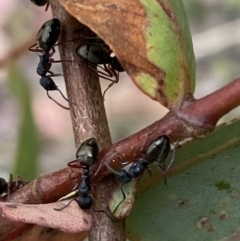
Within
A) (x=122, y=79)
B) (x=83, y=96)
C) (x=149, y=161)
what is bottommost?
(x=122, y=79)

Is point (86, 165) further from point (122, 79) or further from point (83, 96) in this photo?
point (122, 79)

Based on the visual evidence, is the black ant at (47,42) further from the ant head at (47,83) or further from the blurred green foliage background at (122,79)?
the blurred green foliage background at (122,79)

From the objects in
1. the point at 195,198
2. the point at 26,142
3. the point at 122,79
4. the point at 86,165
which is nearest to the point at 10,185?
the point at 86,165

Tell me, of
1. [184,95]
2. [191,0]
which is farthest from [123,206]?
[191,0]

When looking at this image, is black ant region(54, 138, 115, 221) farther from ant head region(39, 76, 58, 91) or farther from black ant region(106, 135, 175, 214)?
ant head region(39, 76, 58, 91)

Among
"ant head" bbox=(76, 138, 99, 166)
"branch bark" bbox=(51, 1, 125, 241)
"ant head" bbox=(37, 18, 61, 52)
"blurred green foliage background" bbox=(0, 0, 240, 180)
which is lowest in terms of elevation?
"blurred green foliage background" bbox=(0, 0, 240, 180)

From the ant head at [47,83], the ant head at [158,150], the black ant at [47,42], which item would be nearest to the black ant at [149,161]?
the ant head at [158,150]

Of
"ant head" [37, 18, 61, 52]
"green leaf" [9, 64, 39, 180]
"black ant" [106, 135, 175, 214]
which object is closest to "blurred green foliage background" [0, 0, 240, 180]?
"green leaf" [9, 64, 39, 180]
